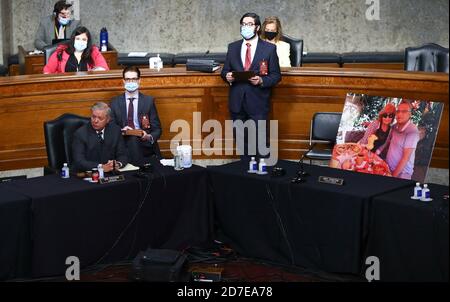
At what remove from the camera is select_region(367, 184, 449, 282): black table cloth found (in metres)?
5.70

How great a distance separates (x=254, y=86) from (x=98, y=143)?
1982 mm

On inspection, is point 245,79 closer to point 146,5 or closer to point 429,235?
point 429,235

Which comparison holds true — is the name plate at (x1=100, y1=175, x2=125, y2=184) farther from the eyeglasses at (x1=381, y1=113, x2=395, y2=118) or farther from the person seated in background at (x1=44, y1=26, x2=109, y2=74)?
the person seated in background at (x1=44, y1=26, x2=109, y2=74)

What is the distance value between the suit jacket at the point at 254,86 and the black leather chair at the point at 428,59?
1.79 m

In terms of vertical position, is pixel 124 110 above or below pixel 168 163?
above

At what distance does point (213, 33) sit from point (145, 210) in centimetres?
659

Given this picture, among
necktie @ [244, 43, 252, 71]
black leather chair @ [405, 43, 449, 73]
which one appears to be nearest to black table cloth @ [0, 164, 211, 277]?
necktie @ [244, 43, 252, 71]

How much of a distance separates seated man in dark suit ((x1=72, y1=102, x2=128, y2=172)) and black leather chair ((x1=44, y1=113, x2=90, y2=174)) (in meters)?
0.27

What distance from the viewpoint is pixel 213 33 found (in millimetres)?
12922

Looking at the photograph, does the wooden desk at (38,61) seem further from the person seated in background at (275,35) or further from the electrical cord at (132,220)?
the electrical cord at (132,220)

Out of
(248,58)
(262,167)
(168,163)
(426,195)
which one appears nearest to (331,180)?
(262,167)

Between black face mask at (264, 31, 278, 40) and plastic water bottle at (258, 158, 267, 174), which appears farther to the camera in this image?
black face mask at (264, 31, 278, 40)

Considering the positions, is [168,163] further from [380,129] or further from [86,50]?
[86,50]

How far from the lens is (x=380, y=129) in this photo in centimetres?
734
